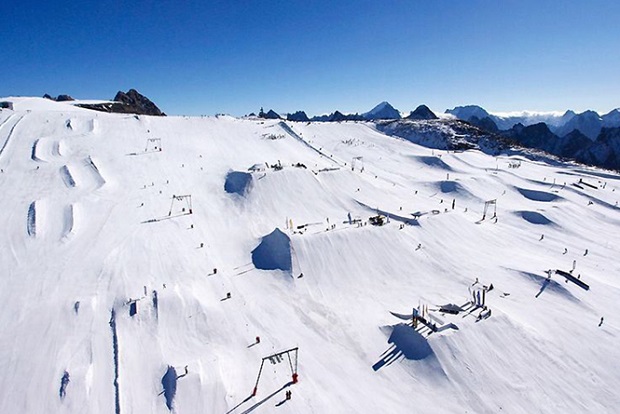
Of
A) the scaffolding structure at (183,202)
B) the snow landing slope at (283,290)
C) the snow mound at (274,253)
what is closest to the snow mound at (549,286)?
the snow landing slope at (283,290)

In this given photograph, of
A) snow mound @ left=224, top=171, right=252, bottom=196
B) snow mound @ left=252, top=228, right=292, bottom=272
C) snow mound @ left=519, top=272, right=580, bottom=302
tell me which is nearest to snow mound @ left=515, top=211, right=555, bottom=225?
snow mound @ left=519, top=272, right=580, bottom=302

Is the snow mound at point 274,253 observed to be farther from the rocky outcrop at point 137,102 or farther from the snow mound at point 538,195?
the rocky outcrop at point 137,102

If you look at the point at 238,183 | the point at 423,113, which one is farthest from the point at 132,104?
the point at 423,113

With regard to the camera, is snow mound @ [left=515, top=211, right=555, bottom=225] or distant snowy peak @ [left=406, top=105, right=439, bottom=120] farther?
distant snowy peak @ [left=406, top=105, right=439, bottom=120]

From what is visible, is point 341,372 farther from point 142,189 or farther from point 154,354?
point 142,189

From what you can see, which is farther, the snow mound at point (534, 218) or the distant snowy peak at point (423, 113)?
the distant snowy peak at point (423, 113)

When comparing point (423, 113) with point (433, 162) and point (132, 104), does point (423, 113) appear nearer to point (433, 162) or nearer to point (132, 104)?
point (433, 162)

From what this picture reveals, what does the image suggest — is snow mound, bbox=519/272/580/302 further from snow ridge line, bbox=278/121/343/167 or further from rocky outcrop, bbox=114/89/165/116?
rocky outcrop, bbox=114/89/165/116
